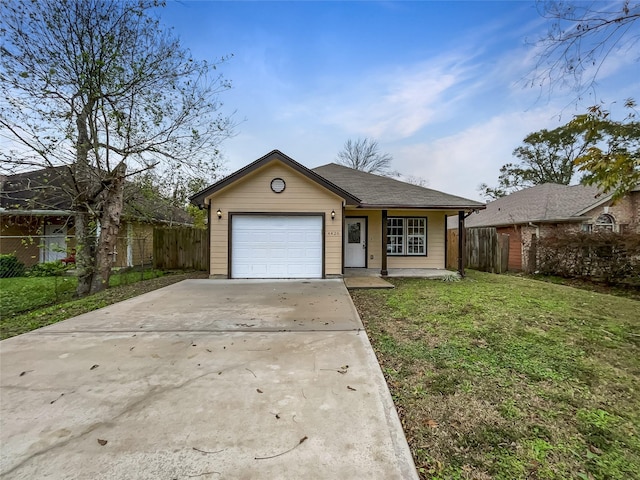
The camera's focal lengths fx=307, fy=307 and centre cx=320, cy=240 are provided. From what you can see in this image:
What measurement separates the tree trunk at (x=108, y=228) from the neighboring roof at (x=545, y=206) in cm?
1633

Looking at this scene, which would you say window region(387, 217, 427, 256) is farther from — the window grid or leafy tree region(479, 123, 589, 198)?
leafy tree region(479, 123, 589, 198)

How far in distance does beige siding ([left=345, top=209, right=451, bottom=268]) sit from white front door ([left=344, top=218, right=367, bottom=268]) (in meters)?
0.16

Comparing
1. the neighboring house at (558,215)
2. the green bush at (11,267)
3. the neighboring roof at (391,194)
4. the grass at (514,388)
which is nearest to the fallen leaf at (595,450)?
the grass at (514,388)

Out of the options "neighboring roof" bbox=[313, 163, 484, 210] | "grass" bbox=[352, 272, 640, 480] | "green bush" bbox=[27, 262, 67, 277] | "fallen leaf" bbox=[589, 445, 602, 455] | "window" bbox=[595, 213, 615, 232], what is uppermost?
"neighboring roof" bbox=[313, 163, 484, 210]

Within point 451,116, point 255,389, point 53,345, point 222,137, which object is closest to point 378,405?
point 255,389

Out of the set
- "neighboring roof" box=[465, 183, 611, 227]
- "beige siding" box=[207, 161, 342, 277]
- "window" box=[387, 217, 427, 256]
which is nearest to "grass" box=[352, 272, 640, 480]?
"beige siding" box=[207, 161, 342, 277]

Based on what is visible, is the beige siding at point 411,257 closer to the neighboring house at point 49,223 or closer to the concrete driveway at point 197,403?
the concrete driveway at point 197,403

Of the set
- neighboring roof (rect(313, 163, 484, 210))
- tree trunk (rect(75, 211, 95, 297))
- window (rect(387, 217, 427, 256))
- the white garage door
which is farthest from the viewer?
window (rect(387, 217, 427, 256))

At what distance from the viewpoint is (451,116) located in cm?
1256

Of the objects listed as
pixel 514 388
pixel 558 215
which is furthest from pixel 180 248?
pixel 558 215

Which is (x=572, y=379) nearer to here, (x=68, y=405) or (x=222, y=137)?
(x=68, y=405)

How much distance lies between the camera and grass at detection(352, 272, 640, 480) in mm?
2004

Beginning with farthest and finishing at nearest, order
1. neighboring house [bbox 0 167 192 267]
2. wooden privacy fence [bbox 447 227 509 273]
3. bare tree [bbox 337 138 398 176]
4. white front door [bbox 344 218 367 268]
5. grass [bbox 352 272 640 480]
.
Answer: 1. bare tree [bbox 337 138 398 176]
2. wooden privacy fence [bbox 447 227 509 273]
3. white front door [bbox 344 218 367 268]
4. neighboring house [bbox 0 167 192 267]
5. grass [bbox 352 272 640 480]

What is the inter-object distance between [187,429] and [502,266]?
14006mm
